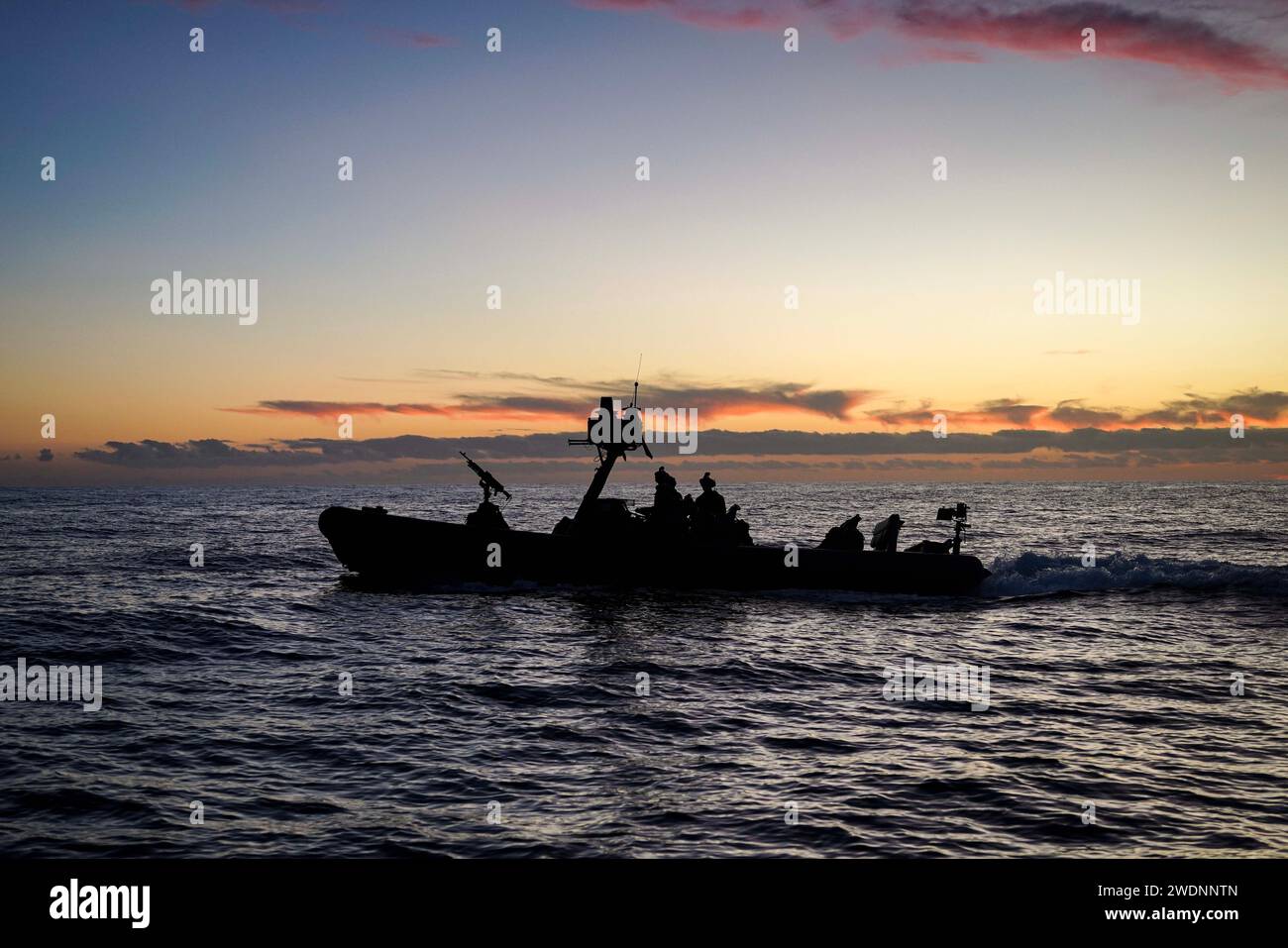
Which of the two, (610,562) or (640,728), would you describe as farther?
(610,562)

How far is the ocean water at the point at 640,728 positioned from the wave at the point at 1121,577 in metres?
1.43

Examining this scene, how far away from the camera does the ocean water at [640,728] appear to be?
387 inches

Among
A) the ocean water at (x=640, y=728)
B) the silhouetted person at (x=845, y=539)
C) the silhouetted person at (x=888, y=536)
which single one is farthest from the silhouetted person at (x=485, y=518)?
the silhouetted person at (x=888, y=536)

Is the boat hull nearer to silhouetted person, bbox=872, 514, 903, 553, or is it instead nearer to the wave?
silhouetted person, bbox=872, 514, 903, 553

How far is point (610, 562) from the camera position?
2894 centimetres

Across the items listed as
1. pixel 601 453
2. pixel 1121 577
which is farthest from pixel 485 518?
pixel 1121 577

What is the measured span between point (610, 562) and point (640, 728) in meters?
15.0

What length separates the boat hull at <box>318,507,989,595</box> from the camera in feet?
95.0

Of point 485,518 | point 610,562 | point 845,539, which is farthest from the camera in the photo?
point 485,518

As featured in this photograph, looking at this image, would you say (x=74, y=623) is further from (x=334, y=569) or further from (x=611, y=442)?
(x=611, y=442)

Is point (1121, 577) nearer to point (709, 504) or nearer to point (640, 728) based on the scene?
point (709, 504)

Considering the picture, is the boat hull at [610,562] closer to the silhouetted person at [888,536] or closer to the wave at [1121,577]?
the silhouetted person at [888,536]

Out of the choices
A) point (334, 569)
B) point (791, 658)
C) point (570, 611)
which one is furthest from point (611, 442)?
point (334, 569)
